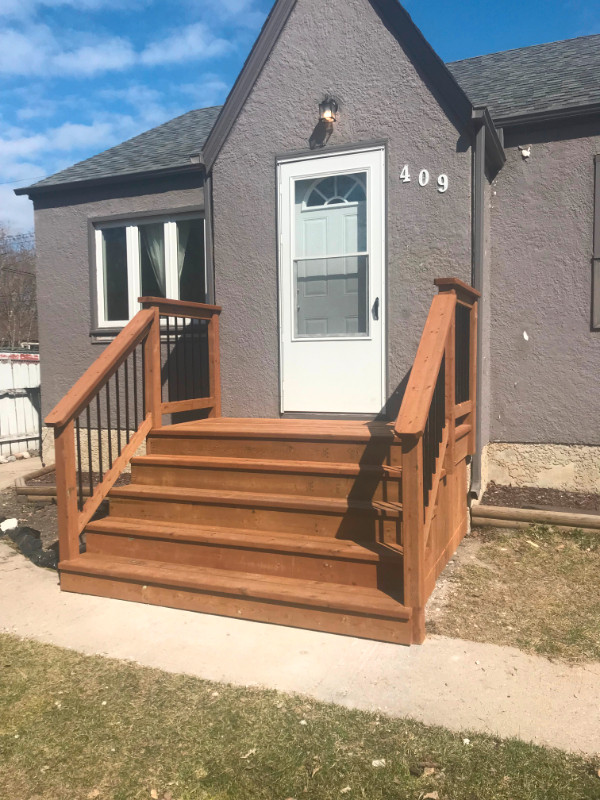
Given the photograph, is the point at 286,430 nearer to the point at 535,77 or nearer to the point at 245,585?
the point at 245,585

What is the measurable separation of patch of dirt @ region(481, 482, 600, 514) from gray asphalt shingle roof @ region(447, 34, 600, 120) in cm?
314

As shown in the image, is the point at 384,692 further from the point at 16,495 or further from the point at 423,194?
the point at 16,495

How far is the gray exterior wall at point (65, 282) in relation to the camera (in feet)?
24.6

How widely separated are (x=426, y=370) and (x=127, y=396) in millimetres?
2884

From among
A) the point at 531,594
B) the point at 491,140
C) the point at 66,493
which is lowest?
the point at 531,594

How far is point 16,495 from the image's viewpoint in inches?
271

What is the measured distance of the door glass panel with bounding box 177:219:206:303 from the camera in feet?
22.7

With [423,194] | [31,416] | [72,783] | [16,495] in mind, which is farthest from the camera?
[31,416]

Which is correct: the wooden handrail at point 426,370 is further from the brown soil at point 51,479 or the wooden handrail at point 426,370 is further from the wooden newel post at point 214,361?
the brown soil at point 51,479

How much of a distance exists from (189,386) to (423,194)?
2.72 metres

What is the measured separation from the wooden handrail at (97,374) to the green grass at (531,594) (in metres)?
2.51

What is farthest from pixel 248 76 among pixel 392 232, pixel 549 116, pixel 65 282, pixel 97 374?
pixel 65 282

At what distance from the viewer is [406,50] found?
5090mm

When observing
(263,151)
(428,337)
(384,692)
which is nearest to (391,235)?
(263,151)
